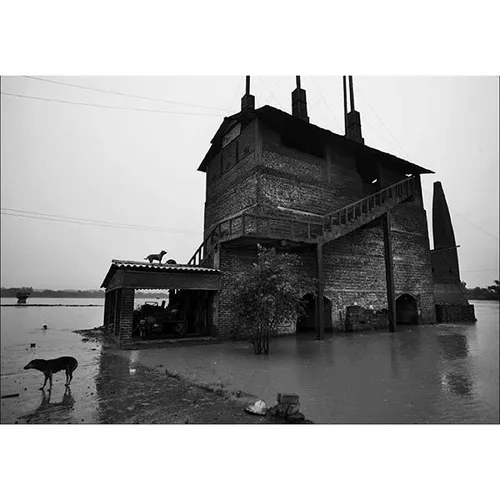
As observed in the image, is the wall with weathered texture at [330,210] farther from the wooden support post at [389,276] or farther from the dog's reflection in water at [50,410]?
the dog's reflection in water at [50,410]

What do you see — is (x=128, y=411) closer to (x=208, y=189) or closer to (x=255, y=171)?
(x=255, y=171)

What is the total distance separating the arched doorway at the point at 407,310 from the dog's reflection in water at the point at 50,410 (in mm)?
17535

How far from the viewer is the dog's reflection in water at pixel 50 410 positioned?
4185 millimetres

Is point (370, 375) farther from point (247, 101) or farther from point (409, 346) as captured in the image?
point (247, 101)

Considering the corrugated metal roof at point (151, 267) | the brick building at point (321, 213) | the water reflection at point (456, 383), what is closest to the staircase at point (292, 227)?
the brick building at point (321, 213)

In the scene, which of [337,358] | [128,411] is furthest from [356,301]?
[128,411]

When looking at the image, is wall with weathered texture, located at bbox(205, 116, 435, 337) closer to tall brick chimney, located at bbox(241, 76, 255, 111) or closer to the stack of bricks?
the stack of bricks

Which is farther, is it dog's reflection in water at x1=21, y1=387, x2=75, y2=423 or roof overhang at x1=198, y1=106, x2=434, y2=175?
roof overhang at x1=198, y1=106, x2=434, y2=175

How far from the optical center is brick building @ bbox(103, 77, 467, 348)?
40.3 ft

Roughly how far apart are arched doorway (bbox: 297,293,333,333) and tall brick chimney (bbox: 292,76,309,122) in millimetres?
8832

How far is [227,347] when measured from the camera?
10555 millimetres

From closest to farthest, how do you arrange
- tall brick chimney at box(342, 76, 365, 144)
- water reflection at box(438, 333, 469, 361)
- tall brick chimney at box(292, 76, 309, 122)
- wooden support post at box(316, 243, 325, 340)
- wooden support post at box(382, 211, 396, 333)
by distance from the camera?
water reflection at box(438, 333, 469, 361) → wooden support post at box(316, 243, 325, 340) → wooden support post at box(382, 211, 396, 333) → tall brick chimney at box(292, 76, 309, 122) → tall brick chimney at box(342, 76, 365, 144)

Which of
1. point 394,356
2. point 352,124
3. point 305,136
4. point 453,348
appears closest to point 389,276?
point 453,348

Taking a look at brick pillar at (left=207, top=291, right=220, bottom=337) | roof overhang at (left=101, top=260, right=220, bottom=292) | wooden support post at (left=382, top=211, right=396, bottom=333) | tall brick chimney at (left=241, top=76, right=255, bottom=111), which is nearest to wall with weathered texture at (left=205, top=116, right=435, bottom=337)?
brick pillar at (left=207, top=291, right=220, bottom=337)
